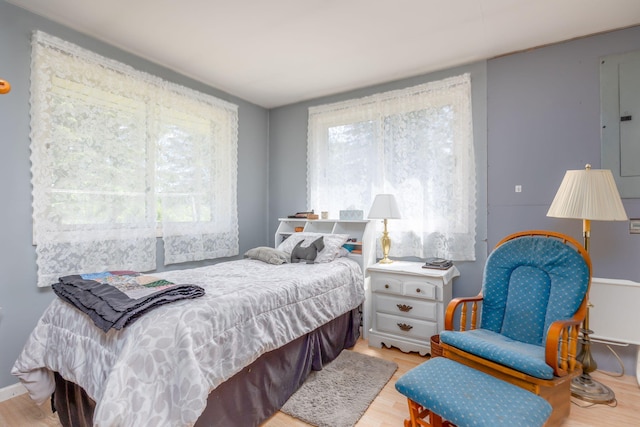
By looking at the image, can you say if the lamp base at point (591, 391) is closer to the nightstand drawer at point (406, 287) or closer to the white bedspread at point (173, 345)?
the nightstand drawer at point (406, 287)

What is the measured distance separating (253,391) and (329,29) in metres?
2.51

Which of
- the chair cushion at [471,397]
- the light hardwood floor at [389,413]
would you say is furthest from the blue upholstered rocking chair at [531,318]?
the light hardwood floor at [389,413]

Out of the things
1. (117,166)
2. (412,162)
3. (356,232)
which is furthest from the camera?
(356,232)

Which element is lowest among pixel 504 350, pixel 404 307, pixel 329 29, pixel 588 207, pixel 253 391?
pixel 253 391

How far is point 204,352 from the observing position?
137cm

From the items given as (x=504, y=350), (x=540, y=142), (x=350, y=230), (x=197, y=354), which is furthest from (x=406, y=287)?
(x=197, y=354)

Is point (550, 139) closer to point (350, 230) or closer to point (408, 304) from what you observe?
point (408, 304)

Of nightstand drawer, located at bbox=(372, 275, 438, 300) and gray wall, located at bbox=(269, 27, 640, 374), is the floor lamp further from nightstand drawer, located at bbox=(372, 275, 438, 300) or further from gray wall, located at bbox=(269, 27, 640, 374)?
nightstand drawer, located at bbox=(372, 275, 438, 300)

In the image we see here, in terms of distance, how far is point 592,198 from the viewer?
1986 mm

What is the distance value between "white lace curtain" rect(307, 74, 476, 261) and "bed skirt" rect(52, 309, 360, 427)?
1468 mm

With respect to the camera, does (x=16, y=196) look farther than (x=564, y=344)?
Yes

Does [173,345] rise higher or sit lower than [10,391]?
higher

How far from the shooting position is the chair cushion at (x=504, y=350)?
55.0 inches

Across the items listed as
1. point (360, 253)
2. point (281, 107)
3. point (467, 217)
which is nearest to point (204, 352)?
point (360, 253)
